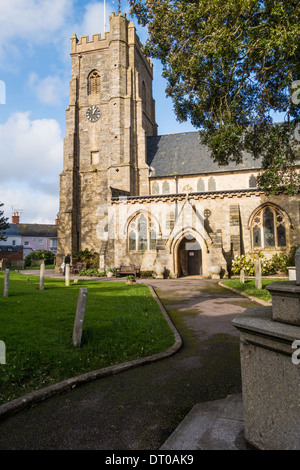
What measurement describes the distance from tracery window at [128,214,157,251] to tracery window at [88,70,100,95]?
17570 mm

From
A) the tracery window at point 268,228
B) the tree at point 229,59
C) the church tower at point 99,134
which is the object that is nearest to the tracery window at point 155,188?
the church tower at point 99,134

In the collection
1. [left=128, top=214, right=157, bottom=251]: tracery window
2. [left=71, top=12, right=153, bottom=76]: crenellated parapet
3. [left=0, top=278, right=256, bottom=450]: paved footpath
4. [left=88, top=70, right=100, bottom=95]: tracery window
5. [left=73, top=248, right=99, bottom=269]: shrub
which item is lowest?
[left=0, top=278, right=256, bottom=450]: paved footpath

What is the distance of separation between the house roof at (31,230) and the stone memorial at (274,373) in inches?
2567

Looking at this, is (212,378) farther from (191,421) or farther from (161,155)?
(161,155)

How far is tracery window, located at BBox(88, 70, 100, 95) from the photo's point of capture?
31.2 metres

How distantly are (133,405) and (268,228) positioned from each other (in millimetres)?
20173

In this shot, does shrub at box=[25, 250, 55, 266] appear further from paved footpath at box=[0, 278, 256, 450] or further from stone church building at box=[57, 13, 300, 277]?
paved footpath at box=[0, 278, 256, 450]

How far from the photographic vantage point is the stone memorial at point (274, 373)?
203 cm

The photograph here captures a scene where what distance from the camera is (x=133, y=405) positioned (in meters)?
3.29

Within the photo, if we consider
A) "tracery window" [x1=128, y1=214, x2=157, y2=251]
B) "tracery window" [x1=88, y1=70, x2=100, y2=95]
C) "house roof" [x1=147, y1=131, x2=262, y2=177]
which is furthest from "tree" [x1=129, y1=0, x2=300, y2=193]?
"tracery window" [x1=88, y1=70, x2=100, y2=95]

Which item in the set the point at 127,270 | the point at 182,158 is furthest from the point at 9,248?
the point at 127,270

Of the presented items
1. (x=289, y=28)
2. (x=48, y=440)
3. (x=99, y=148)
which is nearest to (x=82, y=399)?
(x=48, y=440)

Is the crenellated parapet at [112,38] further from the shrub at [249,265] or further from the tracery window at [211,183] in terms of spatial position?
the shrub at [249,265]

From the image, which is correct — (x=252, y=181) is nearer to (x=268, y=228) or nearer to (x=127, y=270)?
(x=268, y=228)
